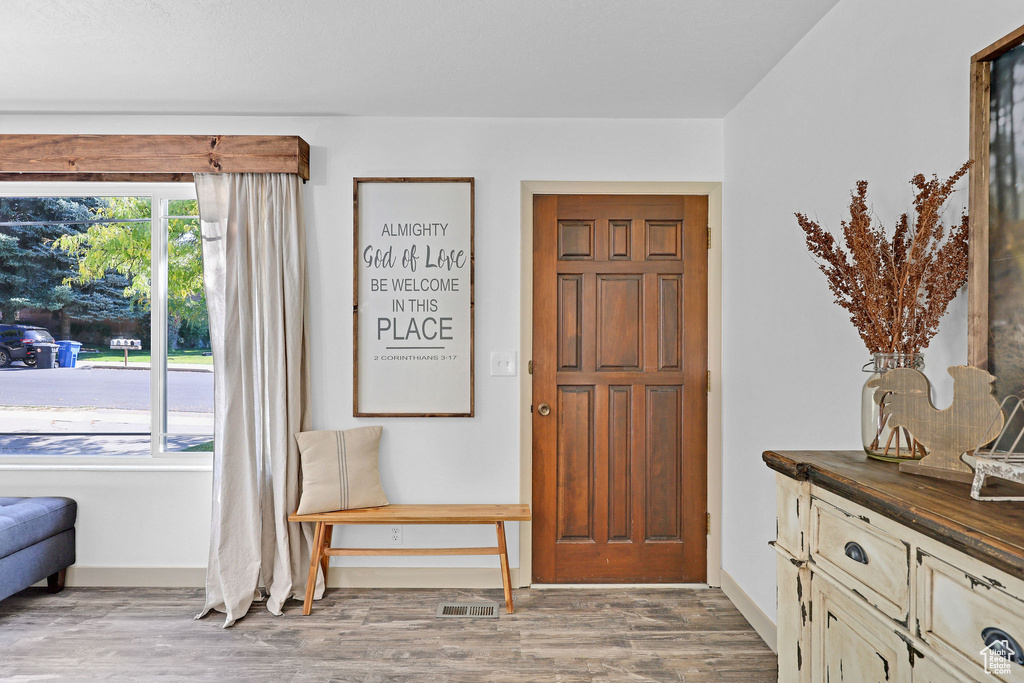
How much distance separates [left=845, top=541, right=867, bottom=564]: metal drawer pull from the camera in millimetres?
1313

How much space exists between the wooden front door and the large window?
6.18 ft

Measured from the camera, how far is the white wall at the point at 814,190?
1.68 metres

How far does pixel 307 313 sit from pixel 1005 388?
9.46ft

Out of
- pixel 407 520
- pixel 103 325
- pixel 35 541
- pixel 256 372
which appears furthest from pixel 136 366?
pixel 407 520

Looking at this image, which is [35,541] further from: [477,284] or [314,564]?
[477,284]

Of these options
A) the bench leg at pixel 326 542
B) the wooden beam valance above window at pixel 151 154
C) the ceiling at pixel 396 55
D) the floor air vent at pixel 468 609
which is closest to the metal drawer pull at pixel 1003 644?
the ceiling at pixel 396 55

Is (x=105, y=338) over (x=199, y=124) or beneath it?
beneath

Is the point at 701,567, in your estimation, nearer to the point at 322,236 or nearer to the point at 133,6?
the point at 322,236

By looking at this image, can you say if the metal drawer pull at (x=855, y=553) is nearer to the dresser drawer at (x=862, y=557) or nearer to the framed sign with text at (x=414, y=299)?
the dresser drawer at (x=862, y=557)

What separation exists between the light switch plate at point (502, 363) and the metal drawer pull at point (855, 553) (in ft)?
7.10

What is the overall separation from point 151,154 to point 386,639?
2.60 m

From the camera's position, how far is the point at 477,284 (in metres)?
3.38

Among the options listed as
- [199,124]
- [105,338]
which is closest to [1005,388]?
[199,124]

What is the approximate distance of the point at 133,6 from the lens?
7.37ft
